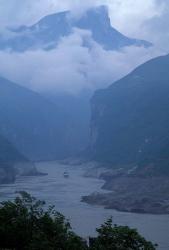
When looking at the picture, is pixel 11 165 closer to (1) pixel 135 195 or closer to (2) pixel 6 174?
(2) pixel 6 174

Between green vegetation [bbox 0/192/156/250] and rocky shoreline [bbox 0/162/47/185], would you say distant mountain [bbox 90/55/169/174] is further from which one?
green vegetation [bbox 0/192/156/250]

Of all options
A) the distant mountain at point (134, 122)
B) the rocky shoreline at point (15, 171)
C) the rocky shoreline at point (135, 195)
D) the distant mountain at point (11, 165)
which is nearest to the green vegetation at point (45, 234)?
the rocky shoreline at point (135, 195)

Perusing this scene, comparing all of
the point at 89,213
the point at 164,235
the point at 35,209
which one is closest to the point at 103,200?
the point at 89,213

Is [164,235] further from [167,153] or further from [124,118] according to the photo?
[124,118]

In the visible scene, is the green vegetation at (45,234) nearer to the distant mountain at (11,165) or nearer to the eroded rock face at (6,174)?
the eroded rock face at (6,174)

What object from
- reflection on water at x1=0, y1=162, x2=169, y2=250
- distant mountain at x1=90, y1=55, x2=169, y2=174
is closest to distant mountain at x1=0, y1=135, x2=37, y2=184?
reflection on water at x1=0, y1=162, x2=169, y2=250
